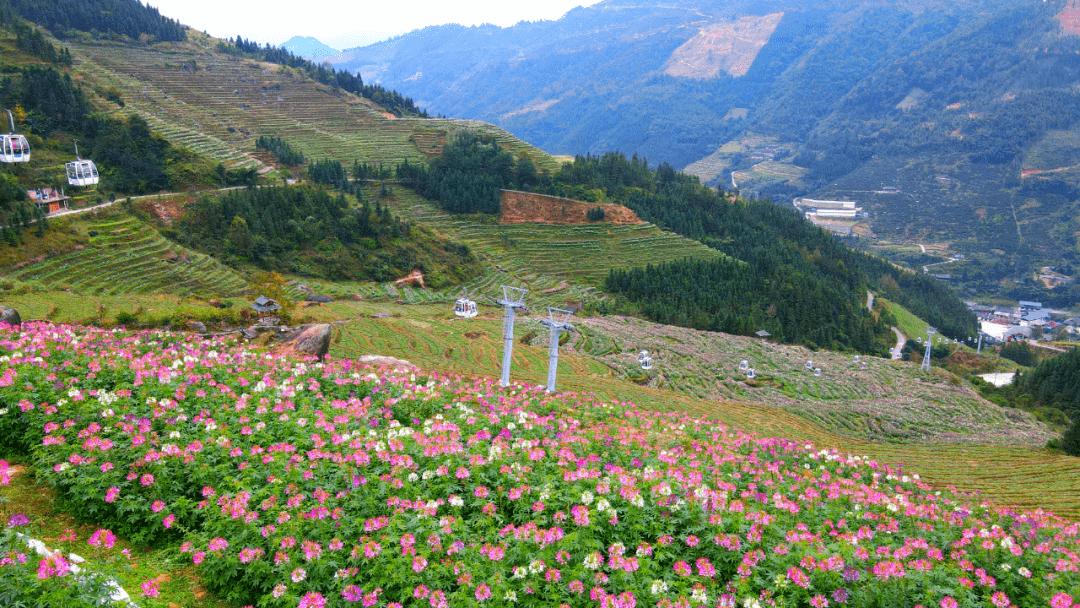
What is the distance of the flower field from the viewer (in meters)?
6.54

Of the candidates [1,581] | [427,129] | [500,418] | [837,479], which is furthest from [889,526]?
[427,129]

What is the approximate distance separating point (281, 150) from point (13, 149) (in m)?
34.7

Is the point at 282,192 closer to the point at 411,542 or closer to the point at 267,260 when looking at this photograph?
the point at 267,260

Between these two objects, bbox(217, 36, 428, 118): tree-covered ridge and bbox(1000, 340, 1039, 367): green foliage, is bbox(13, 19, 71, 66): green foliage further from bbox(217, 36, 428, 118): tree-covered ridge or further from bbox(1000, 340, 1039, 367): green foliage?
bbox(1000, 340, 1039, 367): green foliage

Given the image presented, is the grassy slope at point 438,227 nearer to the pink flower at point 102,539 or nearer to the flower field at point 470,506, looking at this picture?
the flower field at point 470,506

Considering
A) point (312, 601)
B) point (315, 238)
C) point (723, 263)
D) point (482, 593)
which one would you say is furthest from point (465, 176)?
point (482, 593)

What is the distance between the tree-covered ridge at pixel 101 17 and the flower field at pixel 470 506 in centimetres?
11691

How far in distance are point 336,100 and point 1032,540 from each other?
111 meters

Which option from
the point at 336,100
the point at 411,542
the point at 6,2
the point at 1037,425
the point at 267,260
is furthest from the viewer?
the point at 336,100

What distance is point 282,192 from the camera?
54.0 meters

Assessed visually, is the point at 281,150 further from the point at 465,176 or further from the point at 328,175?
the point at 465,176

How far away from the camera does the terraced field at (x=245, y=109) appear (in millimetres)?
78875

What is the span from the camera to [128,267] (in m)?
35.1

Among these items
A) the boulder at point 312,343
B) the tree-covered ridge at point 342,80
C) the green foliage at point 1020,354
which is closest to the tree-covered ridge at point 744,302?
the green foliage at point 1020,354
